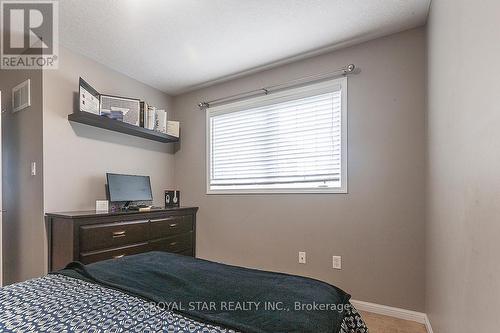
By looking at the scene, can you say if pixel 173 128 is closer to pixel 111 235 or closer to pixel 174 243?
pixel 174 243

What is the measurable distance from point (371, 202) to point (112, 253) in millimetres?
2354

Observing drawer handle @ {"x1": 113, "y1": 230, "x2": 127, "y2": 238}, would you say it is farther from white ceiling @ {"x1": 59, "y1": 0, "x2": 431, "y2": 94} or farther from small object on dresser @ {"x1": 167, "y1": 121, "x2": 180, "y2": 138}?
white ceiling @ {"x1": 59, "y1": 0, "x2": 431, "y2": 94}

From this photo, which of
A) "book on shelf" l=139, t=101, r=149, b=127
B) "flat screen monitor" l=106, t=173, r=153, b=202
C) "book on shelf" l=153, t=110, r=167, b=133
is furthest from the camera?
"book on shelf" l=153, t=110, r=167, b=133

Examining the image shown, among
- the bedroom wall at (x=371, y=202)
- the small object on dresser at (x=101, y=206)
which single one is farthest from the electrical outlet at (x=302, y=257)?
the small object on dresser at (x=101, y=206)

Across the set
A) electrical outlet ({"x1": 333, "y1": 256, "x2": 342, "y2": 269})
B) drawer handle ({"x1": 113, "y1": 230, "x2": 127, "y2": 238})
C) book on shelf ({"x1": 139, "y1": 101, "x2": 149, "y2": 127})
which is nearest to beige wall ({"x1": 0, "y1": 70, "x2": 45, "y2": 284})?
drawer handle ({"x1": 113, "y1": 230, "x2": 127, "y2": 238})

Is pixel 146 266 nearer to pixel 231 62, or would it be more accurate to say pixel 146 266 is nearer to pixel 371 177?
pixel 371 177

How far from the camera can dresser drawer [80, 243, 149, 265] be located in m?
2.14

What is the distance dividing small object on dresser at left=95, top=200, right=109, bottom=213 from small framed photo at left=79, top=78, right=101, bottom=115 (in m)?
0.88

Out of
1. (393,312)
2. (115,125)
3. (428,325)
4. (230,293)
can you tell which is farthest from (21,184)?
(428,325)

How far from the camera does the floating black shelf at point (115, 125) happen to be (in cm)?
247

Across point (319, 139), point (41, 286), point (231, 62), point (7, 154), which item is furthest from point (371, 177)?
point (7, 154)

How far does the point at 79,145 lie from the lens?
2611mm

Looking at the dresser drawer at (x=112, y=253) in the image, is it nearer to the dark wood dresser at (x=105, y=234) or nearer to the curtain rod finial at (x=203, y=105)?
the dark wood dresser at (x=105, y=234)

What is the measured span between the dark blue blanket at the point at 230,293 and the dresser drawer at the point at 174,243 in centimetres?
124
